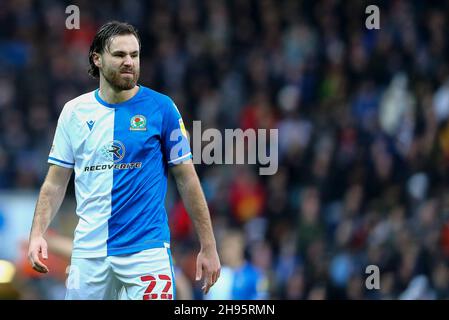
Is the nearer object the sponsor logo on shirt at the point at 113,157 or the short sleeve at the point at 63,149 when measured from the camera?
the sponsor logo on shirt at the point at 113,157

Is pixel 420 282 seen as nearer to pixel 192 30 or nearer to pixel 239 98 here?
pixel 239 98

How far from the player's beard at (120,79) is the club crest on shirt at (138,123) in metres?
0.19

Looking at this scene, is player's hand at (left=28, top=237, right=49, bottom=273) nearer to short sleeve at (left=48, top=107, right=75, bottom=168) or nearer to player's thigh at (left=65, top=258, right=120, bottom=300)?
player's thigh at (left=65, top=258, right=120, bottom=300)

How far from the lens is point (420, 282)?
37.4 ft

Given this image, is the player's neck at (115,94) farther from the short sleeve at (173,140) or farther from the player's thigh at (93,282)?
the player's thigh at (93,282)

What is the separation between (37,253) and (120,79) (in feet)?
3.59

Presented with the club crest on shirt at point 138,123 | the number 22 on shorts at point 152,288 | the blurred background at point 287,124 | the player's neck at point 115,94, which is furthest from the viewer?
the blurred background at point 287,124

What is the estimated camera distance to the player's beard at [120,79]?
6.34 m

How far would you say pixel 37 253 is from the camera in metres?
6.20

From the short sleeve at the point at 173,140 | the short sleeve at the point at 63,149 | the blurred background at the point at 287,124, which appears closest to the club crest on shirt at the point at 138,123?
the short sleeve at the point at 173,140

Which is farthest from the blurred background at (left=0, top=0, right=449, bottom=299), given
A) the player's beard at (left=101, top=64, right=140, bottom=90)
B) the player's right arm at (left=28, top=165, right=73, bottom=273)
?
the player's beard at (left=101, top=64, right=140, bottom=90)

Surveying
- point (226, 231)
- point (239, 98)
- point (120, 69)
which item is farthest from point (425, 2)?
point (120, 69)

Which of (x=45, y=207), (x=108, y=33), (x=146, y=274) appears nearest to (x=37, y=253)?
(x=45, y=207)
